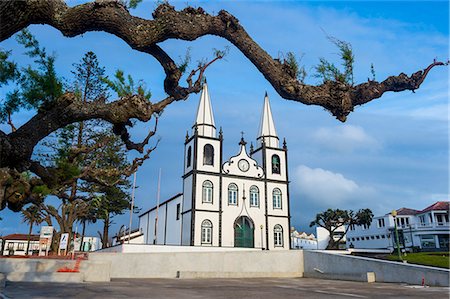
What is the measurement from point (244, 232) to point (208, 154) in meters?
8.62

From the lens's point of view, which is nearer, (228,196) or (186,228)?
(186,228)

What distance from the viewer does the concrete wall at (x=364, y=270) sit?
14.6 m

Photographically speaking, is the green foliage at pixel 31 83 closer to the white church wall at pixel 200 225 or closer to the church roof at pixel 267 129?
the white church wall at pixel 200 225

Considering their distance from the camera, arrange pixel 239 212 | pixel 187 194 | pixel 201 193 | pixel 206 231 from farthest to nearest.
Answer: pixel 239 212, pixel 187 194, pixel 201 193, pixel 206 231

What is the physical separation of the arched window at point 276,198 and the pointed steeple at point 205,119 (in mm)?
8792

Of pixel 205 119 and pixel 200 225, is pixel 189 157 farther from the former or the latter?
pixel 200 225

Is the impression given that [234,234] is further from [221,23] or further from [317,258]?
[221,23]

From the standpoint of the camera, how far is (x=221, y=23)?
4.09m

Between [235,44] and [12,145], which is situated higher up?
[235,44]

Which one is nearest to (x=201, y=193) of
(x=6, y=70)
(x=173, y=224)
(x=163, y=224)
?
(x=173, y=224)

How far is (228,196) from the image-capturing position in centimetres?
3750

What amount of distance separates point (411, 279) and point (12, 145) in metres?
16.1

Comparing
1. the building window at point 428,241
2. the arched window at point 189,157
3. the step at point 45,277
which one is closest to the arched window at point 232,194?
the arched window at point 189,157

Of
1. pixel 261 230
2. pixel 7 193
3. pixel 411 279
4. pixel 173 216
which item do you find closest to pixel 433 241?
pixel 261 230
